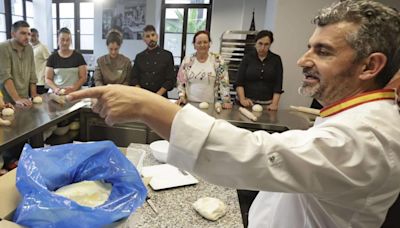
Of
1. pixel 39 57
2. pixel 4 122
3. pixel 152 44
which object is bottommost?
pixel 4 122

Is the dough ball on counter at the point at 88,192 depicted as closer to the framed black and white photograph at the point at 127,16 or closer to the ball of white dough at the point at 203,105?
the ball of white dough at the point at 203,105

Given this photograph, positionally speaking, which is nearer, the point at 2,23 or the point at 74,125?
the point at 74,125

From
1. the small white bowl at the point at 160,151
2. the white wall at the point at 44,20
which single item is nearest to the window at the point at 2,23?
the white wall at the point at 44,20

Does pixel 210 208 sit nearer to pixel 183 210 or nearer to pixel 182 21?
pixel 183 210

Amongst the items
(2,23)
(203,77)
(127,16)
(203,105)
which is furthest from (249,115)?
(2,23)

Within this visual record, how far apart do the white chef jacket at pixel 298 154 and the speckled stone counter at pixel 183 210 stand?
38cm

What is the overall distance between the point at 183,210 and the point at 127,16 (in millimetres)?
5668

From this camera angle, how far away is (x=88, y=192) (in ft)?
2.13

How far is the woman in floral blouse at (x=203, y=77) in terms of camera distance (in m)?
2.44

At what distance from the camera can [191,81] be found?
8.19 ft

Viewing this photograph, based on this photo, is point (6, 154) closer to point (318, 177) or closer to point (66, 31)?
point (66, 31)

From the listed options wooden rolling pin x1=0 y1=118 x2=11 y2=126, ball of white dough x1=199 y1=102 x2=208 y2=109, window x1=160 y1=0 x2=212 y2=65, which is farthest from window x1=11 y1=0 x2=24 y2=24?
ball of white dough x1=199 y1=102 x2=208 y2=109

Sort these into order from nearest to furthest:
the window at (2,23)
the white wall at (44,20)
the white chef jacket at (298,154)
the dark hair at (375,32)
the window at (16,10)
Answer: the white chef jacket at (298,154)
the dark hair at (375,32)
the window at (2,23)
the window at (16,10)
the white wall at (44,20)

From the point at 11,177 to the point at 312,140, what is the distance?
800 millimetres
